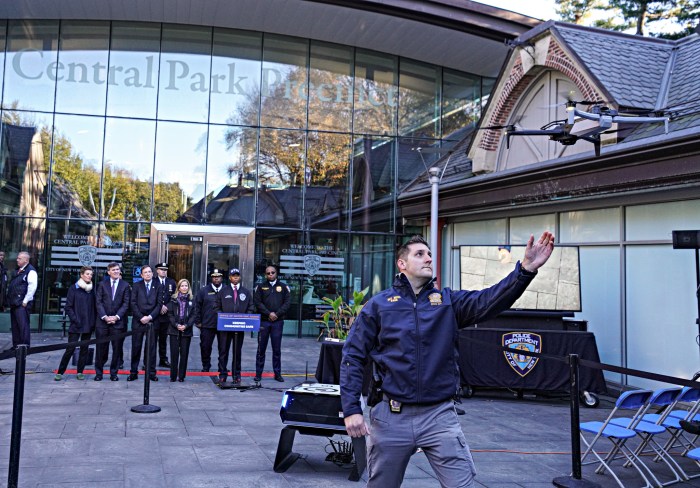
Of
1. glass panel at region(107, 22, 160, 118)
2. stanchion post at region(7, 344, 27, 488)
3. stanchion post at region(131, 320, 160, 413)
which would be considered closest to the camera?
stanchion post at region(7, 344, 27, 488)

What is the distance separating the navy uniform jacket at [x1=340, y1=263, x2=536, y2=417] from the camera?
3938 mm

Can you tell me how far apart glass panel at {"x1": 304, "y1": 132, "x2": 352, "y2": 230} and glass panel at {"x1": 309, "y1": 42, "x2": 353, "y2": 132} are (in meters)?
0.43

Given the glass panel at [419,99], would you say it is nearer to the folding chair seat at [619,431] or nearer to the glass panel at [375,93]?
the glass panel at [375,93]

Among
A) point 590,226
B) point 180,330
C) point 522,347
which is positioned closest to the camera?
point 522,347

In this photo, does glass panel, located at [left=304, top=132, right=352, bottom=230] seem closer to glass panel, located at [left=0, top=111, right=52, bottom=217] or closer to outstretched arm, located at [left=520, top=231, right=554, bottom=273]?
glass panel, located at [left=0, top=111, right=52, bottom=217]

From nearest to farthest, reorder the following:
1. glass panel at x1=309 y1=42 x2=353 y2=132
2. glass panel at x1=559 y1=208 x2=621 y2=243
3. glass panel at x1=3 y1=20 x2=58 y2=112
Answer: glass panel at x1=559 y1=208 x2=621 y2=243
glass panel at x1=3 y1=20 x2=58 y2=112
glass panel at x1=309 y1=42 x2=353 y2=132

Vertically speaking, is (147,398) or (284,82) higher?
(284,82)

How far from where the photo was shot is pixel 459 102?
21.3 meters

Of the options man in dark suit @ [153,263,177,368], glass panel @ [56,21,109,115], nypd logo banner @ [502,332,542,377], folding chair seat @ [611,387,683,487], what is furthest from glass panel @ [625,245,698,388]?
glass panel @ [56,21,109,115]

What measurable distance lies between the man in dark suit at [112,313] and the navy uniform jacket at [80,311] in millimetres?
140

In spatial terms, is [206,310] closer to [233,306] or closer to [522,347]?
[233,306]

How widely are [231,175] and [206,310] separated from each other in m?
8.33

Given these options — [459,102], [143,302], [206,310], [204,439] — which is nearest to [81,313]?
[143,302]

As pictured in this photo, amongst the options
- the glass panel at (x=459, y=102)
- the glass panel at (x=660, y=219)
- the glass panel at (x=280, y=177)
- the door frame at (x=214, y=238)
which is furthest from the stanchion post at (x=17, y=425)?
the glass panel at (x=459, y=102)
